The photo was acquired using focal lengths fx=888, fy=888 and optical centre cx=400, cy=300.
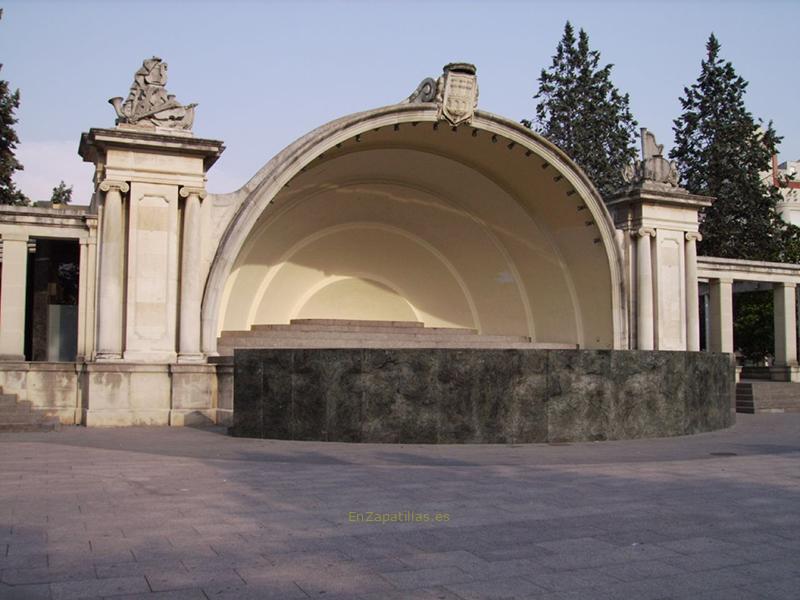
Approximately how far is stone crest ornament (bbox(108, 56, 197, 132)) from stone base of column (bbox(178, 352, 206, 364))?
16.9 feet

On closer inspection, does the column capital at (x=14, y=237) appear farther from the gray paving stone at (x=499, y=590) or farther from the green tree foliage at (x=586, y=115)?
the green tree foliage at (x=586, y=115)

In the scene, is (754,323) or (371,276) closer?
(371,276)

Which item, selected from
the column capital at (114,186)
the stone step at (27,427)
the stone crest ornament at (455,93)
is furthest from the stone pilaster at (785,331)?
the stone step at (27,427)

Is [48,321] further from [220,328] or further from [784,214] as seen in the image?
[784,214]

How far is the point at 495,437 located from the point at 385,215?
58.5ft

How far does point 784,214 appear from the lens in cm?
6031

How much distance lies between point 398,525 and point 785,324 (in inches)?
1099

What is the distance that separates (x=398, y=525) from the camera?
24.7 ft

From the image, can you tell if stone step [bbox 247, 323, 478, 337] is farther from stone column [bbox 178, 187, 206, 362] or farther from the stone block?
the stone block

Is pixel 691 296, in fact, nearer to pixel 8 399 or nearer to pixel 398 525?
pixel 8 399

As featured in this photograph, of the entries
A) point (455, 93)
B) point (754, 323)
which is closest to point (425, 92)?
point (455, 93)

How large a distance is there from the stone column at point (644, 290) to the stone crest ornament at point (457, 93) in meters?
6.86

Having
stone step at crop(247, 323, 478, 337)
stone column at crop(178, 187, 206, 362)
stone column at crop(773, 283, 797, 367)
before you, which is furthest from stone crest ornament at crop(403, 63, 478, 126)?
stone column at crop(773, 283, 797, 367)

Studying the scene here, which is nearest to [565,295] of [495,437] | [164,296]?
[164,296]
